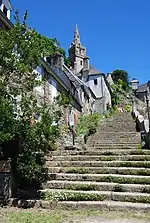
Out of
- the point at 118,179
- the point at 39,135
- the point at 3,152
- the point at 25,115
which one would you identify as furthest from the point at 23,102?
the point at 118,179

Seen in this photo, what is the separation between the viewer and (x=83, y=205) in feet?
18.5

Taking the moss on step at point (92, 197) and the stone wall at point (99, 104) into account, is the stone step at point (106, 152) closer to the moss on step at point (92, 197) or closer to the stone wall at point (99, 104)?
the moss on step at point (92, 197)

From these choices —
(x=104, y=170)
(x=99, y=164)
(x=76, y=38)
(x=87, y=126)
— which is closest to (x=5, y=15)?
(x=99, y=164)

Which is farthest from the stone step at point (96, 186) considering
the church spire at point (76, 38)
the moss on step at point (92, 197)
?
the church spire at point (76, 38)

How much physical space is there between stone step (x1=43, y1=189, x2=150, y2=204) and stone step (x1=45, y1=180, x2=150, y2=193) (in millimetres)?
177

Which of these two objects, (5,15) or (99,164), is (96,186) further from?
(5,15)

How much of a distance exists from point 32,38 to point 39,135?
259 cm

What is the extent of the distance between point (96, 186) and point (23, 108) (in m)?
2.65

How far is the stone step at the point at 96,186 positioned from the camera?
6062mm

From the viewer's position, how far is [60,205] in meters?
5.75

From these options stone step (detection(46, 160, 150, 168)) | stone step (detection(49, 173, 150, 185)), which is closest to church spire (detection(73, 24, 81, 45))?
stone step (detection(46, 160, 150, 168))

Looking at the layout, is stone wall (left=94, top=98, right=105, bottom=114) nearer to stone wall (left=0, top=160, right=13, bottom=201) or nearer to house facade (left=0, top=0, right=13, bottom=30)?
house facade (left=0, top=0, right=13, bottom=30)

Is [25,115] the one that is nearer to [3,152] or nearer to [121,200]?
[3,152]

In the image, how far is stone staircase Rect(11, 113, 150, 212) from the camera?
18.7ft
